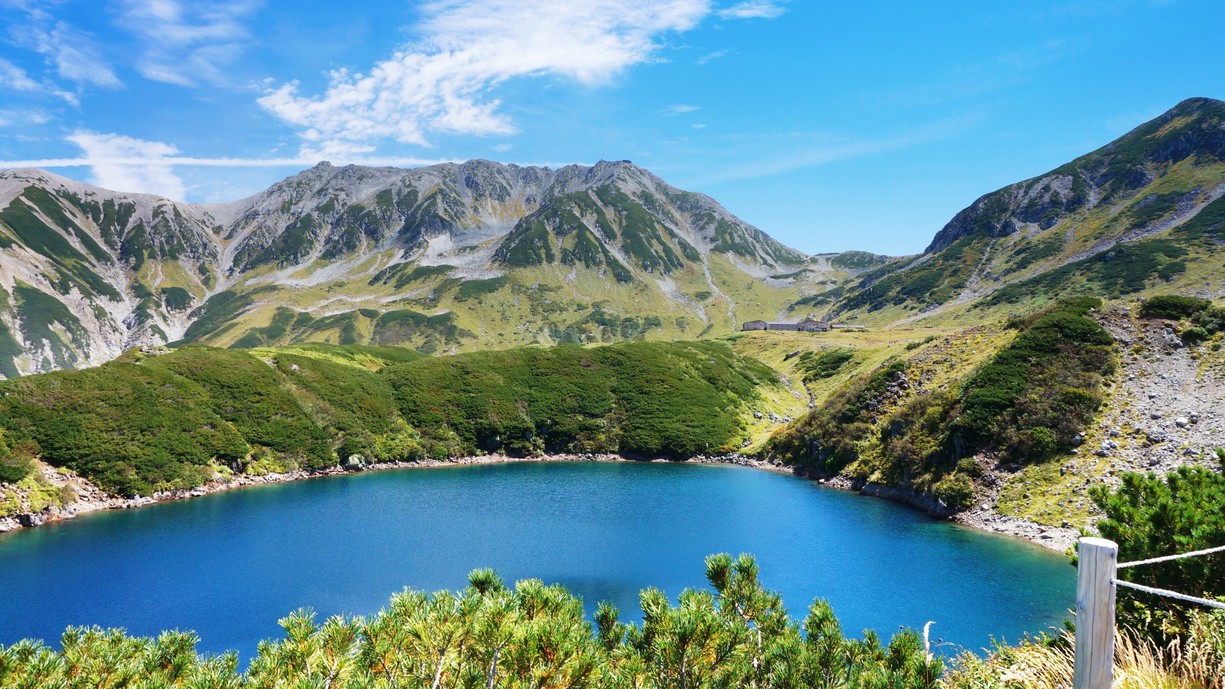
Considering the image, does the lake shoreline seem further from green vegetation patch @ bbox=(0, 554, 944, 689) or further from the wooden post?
the wooden post

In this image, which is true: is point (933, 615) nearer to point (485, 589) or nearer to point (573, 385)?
point (485, 589)

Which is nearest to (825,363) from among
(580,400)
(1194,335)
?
(580,400)

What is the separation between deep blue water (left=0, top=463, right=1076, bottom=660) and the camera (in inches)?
1249

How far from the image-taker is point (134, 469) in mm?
58312

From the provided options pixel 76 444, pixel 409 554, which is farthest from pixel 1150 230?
pixel 76 444

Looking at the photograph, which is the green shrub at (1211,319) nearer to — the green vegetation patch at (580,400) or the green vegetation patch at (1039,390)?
the green vegetation patch at (1039,390)

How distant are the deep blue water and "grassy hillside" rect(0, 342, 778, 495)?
8698 millimetres

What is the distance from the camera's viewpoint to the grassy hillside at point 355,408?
2341 inches

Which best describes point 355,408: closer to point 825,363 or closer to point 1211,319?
point 825,363

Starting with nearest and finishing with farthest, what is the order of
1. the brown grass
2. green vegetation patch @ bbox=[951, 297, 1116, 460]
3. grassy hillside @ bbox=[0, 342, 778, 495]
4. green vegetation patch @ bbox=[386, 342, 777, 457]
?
the brown grass < green vegetation patch @ bbox=[951, 297, 1116, 460] < grassy hillside @ bbox=[0, 342, 778, 495] < green vegetation patch @ bbox=[386, 342, 777, 457]

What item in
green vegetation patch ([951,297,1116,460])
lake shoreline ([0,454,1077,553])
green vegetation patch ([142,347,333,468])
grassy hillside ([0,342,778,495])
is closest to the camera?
lake shoreline ([0,454,1077,553])

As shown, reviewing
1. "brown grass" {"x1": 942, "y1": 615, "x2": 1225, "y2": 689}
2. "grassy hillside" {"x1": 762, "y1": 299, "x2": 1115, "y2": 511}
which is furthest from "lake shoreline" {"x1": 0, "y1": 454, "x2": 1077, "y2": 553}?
"brown grass" {"x1": 942, "y1": 615, "x2": 1225, "y2": 689}

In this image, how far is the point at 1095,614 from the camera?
4141 millimetres

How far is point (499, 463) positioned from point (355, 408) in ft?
69.8
